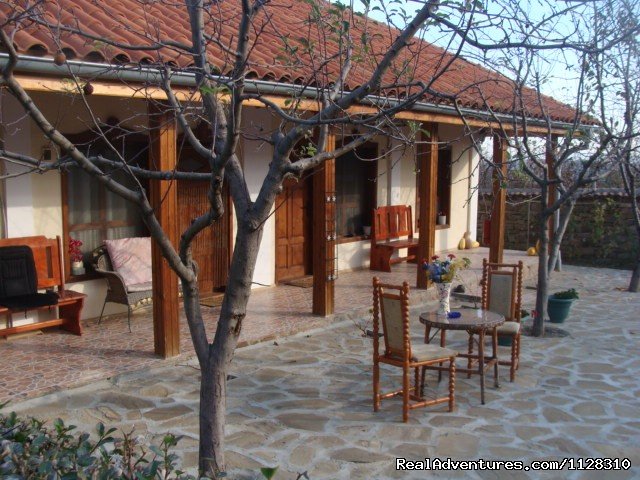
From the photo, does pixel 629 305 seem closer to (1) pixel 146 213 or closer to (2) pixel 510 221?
(2) pixel 510 221

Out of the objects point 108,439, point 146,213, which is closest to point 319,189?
point 146,213

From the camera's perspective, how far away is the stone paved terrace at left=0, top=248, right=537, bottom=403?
18.7 feet

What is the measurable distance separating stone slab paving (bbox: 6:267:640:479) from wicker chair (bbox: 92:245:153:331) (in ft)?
4.67

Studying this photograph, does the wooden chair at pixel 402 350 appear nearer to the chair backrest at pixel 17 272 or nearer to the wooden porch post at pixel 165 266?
the wooden porch post at pixel 165 266

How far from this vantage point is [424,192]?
991 centimetres

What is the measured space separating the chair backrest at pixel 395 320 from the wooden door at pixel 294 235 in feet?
16.5

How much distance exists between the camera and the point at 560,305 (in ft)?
27.7

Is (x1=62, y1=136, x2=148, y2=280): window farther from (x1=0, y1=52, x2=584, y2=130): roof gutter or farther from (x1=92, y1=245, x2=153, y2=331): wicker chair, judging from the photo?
(x1=0, y1=52, x2=584, y2=130): roof gutter

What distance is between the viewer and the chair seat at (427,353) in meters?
5.16

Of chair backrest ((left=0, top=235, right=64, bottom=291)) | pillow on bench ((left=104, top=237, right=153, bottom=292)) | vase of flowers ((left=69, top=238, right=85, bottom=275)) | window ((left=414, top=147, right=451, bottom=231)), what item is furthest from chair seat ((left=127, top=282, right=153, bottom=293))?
window ((left=414, top=147, right=451, bottom=231))

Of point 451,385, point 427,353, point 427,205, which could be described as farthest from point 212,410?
point 427,205

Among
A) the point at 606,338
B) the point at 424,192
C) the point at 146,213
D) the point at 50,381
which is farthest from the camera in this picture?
the point at 424,192

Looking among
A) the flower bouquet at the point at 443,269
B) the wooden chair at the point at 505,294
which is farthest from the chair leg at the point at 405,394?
the wooden chair at the point at 505,294

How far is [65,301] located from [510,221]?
531 inches
